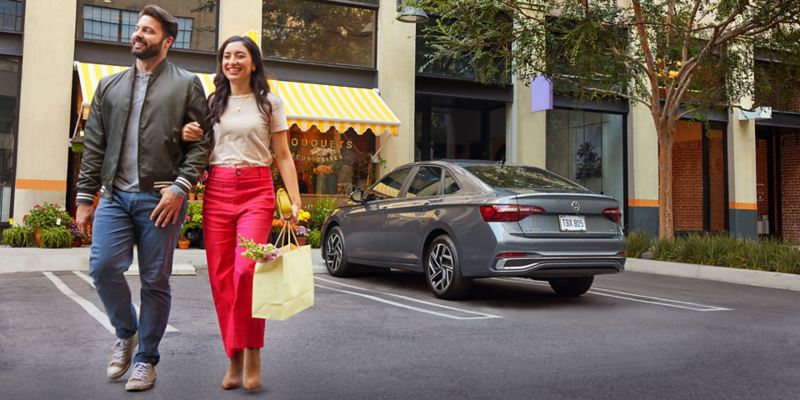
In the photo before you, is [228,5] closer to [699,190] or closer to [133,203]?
[133,203]

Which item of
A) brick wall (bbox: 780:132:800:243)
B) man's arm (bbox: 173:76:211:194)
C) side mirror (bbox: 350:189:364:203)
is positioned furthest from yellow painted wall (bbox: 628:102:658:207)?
man's arm (bbox: 173:76:211:194)

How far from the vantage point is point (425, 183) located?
8.49m

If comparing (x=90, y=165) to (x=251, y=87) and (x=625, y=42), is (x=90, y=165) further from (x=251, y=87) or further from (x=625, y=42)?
(x=625, y=42)

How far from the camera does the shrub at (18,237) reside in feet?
39.7

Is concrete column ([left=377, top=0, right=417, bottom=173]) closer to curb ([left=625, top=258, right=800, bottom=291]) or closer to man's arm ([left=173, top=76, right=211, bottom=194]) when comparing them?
curb ([left=625, top=258, right=800, bottom=291])

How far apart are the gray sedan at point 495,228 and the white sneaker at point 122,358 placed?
154 inches

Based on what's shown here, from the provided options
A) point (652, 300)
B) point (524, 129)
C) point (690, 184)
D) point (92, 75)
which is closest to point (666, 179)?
point (524, 129)

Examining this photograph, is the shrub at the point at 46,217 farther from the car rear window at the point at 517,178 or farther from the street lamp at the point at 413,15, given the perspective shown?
the car rear window at the point at 517,178

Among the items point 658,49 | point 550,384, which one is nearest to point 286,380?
point 550,384

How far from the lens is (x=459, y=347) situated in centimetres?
520

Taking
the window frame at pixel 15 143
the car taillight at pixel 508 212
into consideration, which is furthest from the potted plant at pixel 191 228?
the car taillight at pixel 508 212

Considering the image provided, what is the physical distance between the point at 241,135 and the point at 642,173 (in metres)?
17.3

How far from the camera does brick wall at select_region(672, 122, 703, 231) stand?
2135 centimetres

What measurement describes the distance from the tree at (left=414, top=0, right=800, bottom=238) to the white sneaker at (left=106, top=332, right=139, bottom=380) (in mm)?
9916
